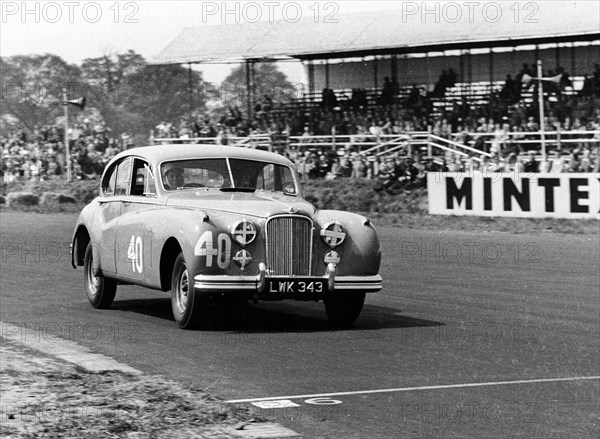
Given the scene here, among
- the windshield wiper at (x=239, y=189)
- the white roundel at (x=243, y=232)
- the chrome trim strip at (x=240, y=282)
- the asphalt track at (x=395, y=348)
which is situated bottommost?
the asphalt track at (x=395, y=348)

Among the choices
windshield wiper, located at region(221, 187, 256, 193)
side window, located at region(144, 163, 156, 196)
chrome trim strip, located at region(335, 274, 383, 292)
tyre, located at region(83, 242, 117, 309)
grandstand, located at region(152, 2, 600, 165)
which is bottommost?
tyre, located at region(83, 242, 117, 309)

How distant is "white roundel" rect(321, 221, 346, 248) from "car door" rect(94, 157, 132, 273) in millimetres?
2357

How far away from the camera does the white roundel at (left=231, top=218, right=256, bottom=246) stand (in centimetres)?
1010

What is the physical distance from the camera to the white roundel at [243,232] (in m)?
10.1

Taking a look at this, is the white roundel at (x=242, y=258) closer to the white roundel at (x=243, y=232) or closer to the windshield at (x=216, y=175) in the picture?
the white roundel at (x=243, y=232)

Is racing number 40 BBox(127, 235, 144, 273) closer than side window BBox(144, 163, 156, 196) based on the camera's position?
Yes

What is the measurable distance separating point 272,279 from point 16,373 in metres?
2.88

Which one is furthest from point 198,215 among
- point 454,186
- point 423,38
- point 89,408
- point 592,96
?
point 423,38

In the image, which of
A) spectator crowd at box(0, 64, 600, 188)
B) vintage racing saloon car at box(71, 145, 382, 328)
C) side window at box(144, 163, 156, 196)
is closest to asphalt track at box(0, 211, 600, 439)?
vintage racing saloon car at box(71, 145, 382, 328)

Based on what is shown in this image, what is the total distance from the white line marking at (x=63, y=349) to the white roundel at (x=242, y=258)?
154 cm

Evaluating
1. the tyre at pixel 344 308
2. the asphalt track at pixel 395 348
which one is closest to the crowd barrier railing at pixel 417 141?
the asphalt track at pixel 395 348

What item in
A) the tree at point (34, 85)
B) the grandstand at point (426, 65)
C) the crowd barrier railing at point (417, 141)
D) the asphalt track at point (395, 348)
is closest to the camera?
the asphalt track at point (395, 348)

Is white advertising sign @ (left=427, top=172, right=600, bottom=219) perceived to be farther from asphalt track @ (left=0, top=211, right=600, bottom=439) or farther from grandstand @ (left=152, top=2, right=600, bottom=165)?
asphalt track @ (left=0, top=211, right=600, bottom=439)

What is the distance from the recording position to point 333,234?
10.4 metres
